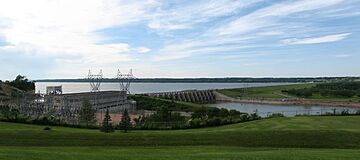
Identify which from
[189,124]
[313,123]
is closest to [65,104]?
[189,124]

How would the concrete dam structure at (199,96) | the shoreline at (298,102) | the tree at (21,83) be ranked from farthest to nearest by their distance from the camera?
the concrete dam structure at (199,96), the tree at (21,83), the shoreline at (298,102)

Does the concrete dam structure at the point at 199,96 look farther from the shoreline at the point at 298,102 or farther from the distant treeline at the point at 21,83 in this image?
the distant treeline at the point at 21,83

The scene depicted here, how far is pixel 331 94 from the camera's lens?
410 feet

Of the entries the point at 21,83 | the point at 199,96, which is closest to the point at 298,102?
the point at 199,96

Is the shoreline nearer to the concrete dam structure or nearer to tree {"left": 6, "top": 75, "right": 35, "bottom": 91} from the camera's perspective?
the concrete dam structure

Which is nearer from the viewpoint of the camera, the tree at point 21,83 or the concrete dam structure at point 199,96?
the tree at point 21,83

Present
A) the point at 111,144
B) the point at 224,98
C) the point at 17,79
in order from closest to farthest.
Result: the point at 111,144
the point at 17,79
the point at 224,98

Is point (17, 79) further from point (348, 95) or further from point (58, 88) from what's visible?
point (348, 95)

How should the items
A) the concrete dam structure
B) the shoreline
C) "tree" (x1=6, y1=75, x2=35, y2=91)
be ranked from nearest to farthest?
1. the shoreline
2. "tree" (x1=6, y1=75, x2=35, y2=91)
3. the concrete dam structure

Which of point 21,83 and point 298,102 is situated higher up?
point 21,83

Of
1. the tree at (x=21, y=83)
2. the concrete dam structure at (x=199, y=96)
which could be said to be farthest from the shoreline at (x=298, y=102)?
the tree at (x=21, y=83)

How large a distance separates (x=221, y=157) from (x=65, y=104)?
1936 inches

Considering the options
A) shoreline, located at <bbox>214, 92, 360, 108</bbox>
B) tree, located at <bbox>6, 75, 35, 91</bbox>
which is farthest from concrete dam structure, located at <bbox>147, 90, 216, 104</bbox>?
tree, located at <bbox>6, 75, 35, 91</bbox>

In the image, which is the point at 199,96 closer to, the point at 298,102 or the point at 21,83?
the point at 298,102
